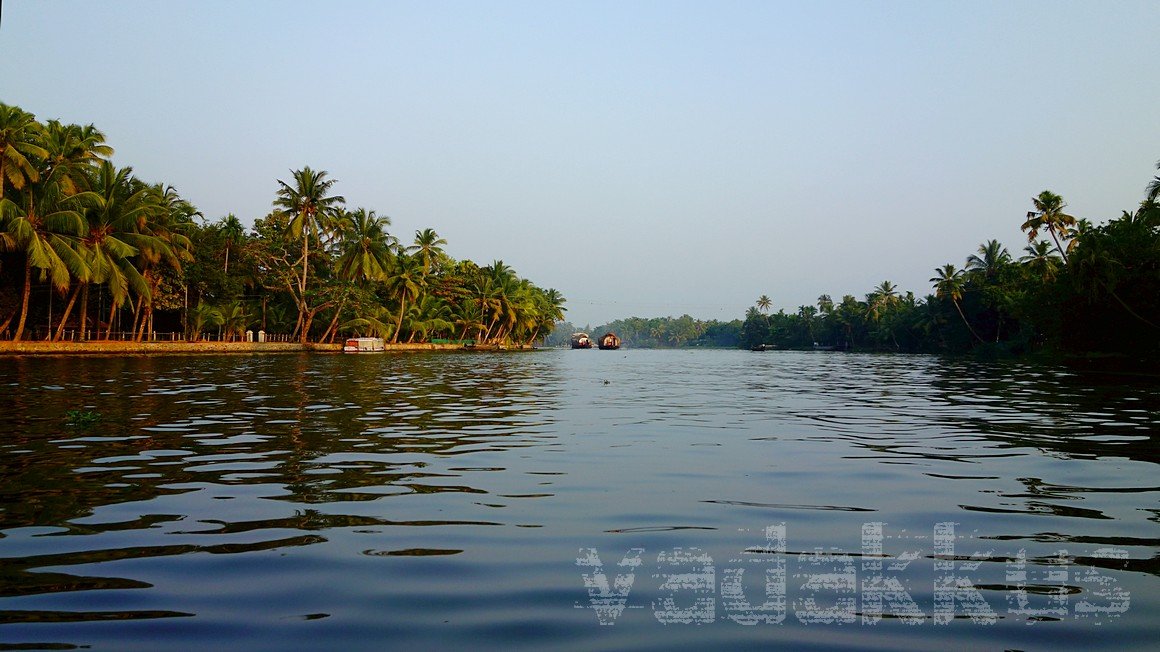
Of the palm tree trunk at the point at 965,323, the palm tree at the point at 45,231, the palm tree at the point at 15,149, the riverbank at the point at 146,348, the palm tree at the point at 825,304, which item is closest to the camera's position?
the palm tree at the point at 45,231

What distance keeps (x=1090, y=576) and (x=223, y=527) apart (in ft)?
21.0

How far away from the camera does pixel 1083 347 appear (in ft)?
173

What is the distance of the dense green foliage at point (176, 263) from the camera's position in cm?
4500

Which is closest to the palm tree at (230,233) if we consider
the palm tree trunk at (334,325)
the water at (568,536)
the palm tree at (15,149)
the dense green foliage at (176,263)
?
the dense green foliage at (176,263)

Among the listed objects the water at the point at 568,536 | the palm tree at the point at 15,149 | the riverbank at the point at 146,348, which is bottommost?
the water at the point at 568,536

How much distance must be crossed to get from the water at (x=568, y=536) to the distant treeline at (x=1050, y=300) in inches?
1664

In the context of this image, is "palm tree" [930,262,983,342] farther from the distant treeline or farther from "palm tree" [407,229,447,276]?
"palm tree" [407,229,447,276]

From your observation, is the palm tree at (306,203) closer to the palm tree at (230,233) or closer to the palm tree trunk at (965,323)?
the palm tree at (230,233)

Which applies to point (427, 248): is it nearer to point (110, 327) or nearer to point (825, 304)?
point (110, 327)

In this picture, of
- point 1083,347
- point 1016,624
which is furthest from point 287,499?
point 1083,347

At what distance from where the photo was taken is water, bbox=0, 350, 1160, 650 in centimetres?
404

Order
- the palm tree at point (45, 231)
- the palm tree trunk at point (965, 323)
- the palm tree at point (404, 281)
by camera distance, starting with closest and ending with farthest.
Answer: the palm tree at point (45, 231), the palm tree at point (404, 281), the palm tree trunk at point (965, 323)

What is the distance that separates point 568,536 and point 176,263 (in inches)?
2227

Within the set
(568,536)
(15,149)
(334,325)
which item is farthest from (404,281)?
(568,536)
